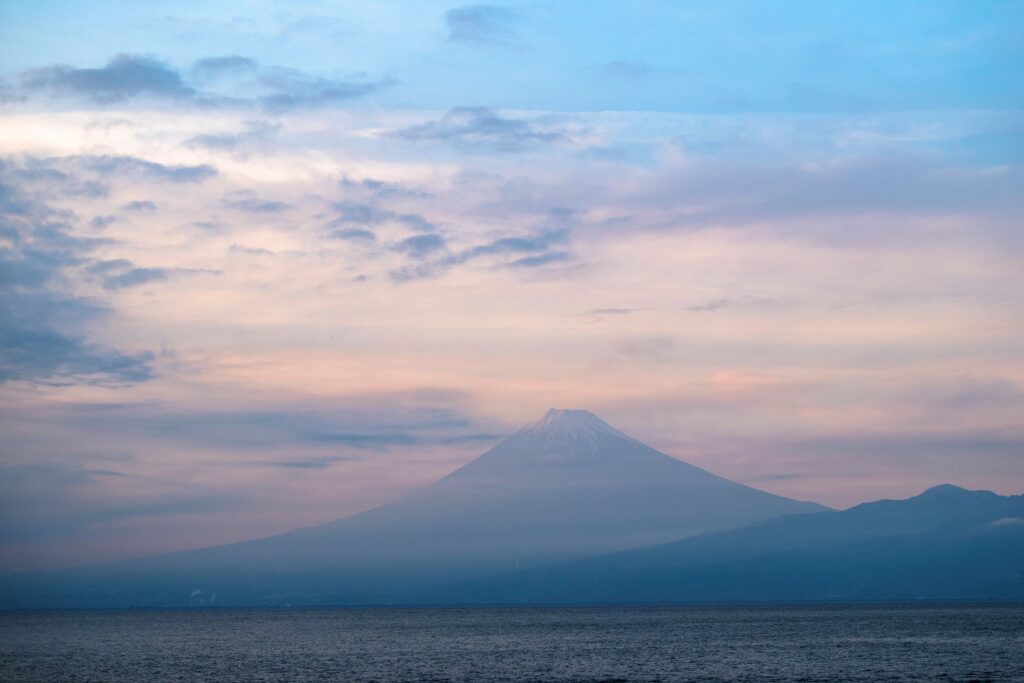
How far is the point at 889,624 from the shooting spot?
505ft

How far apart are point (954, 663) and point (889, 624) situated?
3041 inches

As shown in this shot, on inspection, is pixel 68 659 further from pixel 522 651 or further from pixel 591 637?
pixel 591 637

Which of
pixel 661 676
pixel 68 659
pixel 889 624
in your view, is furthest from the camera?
pixel 889 624

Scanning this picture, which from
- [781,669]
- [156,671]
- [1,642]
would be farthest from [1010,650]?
[1,642]

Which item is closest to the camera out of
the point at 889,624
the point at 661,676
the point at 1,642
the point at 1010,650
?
the point at 661,676

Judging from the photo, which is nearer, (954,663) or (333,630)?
(954,663)

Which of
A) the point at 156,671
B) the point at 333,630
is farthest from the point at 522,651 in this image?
the point at 333,630

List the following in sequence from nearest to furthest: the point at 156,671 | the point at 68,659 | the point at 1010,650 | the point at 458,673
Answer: the point at 458,673
the point at 156,671
the point at 1010,650
the point at 68,659

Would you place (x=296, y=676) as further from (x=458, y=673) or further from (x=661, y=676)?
(x=661, y=676)

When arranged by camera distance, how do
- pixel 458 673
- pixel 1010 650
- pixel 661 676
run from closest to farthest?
pixel 661 676 → pixel 458 673 → pixel 1010 650

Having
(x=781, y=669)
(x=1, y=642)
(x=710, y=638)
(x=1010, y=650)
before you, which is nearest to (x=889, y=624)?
(x=710, y=638)

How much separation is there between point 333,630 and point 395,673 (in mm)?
85453

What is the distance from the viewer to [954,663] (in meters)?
80.6

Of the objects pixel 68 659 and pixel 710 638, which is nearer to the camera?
pixel 68 659
